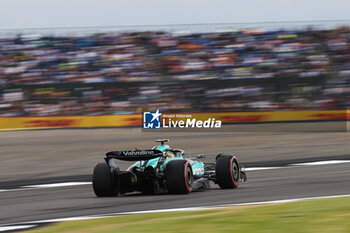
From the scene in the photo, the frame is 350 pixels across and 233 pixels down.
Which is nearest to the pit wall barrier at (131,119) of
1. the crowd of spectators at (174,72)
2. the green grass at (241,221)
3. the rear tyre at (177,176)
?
the crowd of spectators at (174,72)

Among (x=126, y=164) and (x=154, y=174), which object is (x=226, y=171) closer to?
(x=154, y=174)

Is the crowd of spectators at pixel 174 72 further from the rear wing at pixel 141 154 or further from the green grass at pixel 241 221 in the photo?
the green grass at pixel 241 221

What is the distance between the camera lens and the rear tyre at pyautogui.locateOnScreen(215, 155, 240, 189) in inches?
372

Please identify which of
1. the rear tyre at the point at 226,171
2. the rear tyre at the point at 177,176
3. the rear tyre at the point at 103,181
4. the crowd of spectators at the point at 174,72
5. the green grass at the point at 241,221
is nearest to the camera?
the green grass at the point at 241,221

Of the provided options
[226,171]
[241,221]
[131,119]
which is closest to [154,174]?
[226,171]

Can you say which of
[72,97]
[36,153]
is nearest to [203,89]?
[72,97]

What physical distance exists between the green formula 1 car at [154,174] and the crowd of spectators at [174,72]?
17.4 meters

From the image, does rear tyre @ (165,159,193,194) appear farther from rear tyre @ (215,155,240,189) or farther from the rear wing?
rear tyre @ (215,155,240,189)

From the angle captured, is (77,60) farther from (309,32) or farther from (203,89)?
(309,32)

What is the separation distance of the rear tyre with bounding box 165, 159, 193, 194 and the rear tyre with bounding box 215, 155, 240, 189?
695 millimetres

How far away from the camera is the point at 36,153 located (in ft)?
63.2

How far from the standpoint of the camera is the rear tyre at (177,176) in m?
8.73

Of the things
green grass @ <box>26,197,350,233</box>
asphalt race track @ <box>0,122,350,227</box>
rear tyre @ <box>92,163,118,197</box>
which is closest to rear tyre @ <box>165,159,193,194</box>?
asphalt race track @ <box>0,122,350,227</box>

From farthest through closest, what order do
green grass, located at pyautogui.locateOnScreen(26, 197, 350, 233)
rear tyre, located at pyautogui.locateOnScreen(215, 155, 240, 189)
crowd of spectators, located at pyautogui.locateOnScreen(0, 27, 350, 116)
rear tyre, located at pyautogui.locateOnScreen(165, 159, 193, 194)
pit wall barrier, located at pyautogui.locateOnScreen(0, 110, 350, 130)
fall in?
crowd of spectators, located at pyautogui.locateOnScreen(0, 27, 350, 116) < pit wall barrier, located at pyautogui.locateOnScreen(0, 110, 350, 130) < rear tyre, located at pyautogui.locateOnScreen(215, 155, 240, 189) < rear tyre, located at pyautogui.locateOnScreen(165, 159, 193, 194) < green grass, located at pyautogui.locateOnScreen(26, 197, 350, 233)
